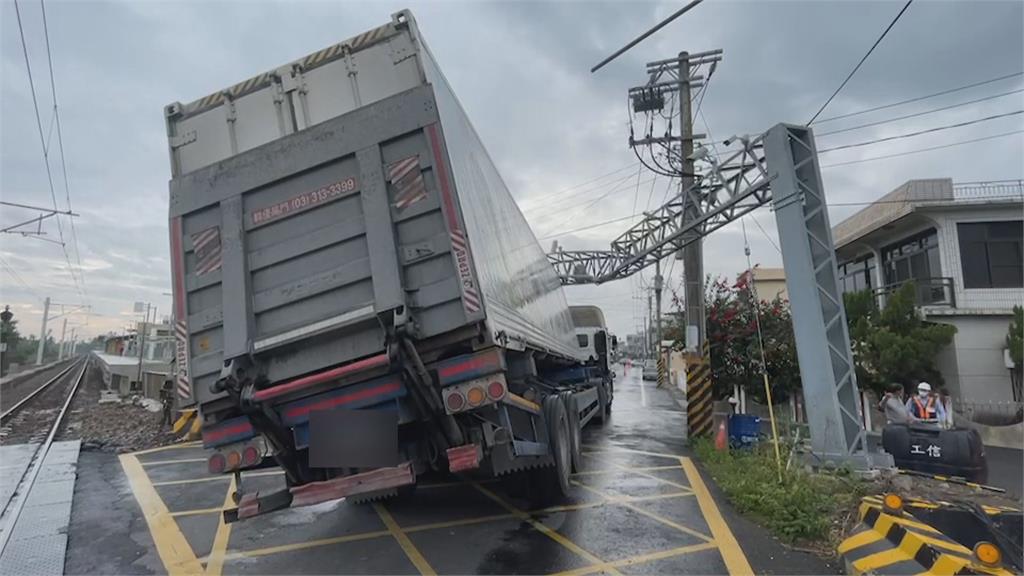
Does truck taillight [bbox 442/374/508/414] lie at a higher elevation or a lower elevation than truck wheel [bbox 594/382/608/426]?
higher

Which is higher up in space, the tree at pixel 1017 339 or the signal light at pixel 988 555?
the tree at pixel 1017 339

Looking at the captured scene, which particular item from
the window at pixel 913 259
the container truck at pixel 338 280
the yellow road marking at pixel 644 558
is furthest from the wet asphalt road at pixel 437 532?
the window at pixel 913 259

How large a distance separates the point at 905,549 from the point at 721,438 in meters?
5.48

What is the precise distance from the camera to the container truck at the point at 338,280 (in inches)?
165

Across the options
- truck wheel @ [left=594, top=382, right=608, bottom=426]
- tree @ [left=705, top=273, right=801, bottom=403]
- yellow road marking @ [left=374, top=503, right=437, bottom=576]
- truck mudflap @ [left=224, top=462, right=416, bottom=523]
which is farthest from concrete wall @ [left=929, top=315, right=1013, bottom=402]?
truck mudflap @ [left=224, top=462, right=416, bottom=523]

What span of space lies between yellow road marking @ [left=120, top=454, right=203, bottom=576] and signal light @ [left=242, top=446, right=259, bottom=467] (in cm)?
125

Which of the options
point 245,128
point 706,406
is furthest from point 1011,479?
point 245,128

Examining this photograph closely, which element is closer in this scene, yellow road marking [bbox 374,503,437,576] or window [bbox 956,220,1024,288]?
yellow road marking [bbox 374,503,437,576]

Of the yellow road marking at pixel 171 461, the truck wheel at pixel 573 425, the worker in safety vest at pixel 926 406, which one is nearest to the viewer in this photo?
the truck wheel at pixel 573 425

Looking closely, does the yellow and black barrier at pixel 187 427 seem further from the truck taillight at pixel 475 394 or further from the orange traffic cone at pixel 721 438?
the orange traffic cone at pixel 721 438

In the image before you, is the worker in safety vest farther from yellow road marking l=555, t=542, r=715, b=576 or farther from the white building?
the white building

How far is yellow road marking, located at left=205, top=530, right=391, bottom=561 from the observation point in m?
5.24

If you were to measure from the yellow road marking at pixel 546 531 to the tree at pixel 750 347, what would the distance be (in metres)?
7.19

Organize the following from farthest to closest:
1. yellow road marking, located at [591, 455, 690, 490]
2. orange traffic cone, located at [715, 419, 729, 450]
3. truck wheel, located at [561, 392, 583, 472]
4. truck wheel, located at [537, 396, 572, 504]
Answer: orange traffic cone, located at [715, 419, 729, 450]
yellow road marking, located at [591, 455, 690, 490]
truck wheel, located at [561, 392, 583, 472]
truck wheel, located at [537, 396, 572, 504]
